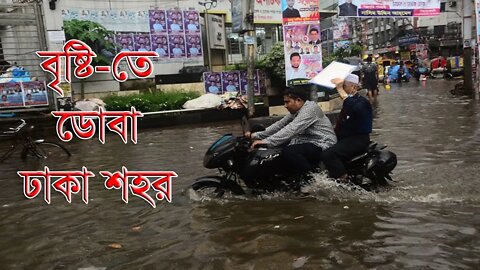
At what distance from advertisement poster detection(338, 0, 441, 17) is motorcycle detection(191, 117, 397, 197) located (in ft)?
37.3

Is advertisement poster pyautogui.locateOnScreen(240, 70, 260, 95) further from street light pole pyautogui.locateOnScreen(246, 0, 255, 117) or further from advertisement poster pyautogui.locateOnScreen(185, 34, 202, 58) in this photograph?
advertisement poster pyautogui.locateOnScreen(185, 34, 202, 58)

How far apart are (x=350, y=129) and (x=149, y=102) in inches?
399

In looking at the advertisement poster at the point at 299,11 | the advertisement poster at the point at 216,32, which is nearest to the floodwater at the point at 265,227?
the advertisement poster at the point at 299,11

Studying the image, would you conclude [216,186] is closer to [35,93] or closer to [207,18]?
[35,93]

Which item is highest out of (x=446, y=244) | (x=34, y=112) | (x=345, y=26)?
(x=345, y=26)

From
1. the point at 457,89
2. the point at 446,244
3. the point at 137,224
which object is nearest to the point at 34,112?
the point at 137,224

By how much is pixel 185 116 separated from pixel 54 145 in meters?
5.21

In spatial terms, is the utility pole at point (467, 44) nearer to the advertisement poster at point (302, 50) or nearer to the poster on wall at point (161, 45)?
the advertisement poster at point (302, 50)

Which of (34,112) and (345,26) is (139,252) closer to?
(34,112)

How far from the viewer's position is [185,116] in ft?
47.1

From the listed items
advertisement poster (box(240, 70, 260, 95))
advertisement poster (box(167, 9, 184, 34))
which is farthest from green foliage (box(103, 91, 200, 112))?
advertisement poster (box(167, 9, 184, 34))

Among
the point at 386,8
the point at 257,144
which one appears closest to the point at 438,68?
the point at 386,8

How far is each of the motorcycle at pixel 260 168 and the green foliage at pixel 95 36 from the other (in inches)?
471

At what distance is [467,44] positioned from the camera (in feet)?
56.0
